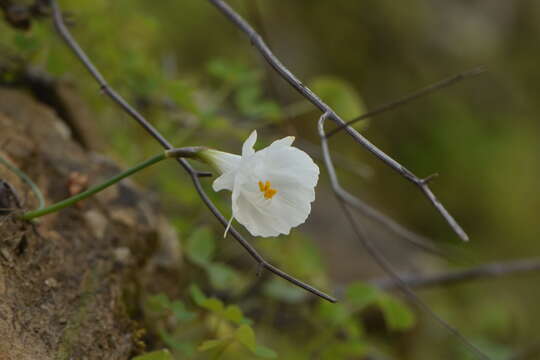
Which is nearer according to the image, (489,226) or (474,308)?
(474,308)

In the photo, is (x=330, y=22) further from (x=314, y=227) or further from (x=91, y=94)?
(x=91, y=94)

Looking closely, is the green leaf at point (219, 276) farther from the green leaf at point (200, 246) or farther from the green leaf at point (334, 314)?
the green leaf at point (334, 314)

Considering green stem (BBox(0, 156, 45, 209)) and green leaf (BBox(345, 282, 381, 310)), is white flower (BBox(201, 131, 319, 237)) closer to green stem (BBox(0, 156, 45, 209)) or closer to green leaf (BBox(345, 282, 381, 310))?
green stem (BBox(0, 156, 45, 209))

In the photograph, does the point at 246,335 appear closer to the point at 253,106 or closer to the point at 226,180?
the point at 226,180

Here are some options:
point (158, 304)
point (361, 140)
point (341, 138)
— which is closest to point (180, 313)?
point (158, 304)

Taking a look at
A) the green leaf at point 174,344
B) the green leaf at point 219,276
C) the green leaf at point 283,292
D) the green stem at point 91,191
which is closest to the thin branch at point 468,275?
the green leaf at point 283,292

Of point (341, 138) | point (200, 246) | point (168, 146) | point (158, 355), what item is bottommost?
point (158, 355)

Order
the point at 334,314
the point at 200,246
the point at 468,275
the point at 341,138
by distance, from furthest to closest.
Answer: the point at 341,138 < the point at 468,275 < the point at 334,314 < the point at 200,246

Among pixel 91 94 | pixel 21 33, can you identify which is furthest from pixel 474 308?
pixel 21 33
